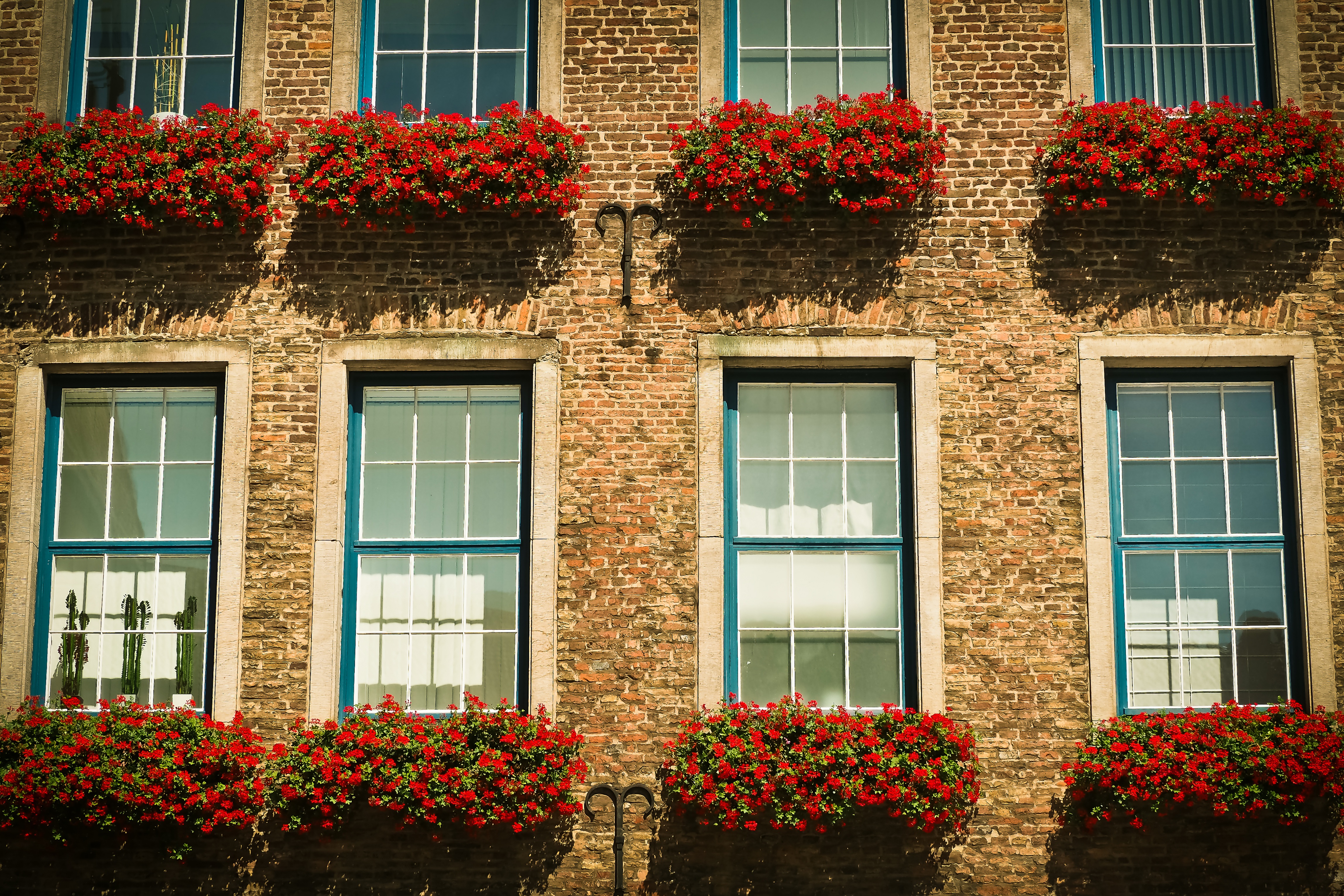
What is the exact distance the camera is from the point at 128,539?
8008mm

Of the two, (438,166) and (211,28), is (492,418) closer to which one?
(438,166)

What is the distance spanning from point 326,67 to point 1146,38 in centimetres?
574

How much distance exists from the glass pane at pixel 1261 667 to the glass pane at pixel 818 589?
262 cm

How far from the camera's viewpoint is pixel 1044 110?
319 inches

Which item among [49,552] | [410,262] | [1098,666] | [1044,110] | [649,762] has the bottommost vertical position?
[649,762]

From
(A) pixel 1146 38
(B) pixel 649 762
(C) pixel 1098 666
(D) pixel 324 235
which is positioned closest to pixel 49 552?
(D) pixel 324 235

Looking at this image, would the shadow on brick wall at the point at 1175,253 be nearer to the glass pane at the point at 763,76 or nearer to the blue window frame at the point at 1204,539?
the blue window frame at the point at 1204,539

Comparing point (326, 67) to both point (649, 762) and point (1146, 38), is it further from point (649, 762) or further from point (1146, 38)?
point (1146, 38)

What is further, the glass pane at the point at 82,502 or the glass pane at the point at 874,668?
A: the glass pane at the point at 82,502

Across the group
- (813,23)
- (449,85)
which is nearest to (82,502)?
(449,85)

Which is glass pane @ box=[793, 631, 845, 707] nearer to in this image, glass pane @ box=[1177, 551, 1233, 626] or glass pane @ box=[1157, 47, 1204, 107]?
glass pane @ box=[1177, 551, 1233, 626]

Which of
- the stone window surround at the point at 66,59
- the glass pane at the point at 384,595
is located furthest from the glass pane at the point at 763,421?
the stone window surround at the point at 66,59

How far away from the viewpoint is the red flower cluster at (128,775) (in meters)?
7.14

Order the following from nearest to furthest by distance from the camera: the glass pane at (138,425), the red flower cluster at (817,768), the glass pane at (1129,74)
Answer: the red flower cluster at (817,768)
the glass pane at (138,425)
the glass pane at (1129,74)
